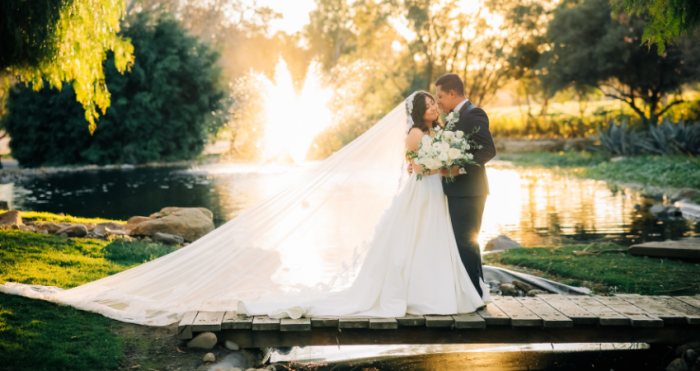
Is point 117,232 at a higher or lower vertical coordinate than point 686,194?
higher

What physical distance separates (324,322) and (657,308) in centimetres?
299

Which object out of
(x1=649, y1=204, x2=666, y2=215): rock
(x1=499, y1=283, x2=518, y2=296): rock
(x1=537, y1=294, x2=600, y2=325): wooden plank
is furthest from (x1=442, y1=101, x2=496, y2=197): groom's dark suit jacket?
(x1=649, y1=204, x2=666, y2=215): rock

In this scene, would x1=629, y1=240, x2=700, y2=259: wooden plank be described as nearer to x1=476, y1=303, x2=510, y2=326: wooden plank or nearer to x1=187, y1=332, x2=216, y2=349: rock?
x1=476, y1=303, x2=510, y2=326: wooden plank

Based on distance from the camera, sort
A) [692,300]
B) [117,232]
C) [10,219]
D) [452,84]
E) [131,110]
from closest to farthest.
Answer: [452,84] → [692,300] → [10,219] → [117,232] → [131,110]

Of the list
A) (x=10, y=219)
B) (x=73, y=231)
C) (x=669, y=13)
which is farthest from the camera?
(x=10, y=219)

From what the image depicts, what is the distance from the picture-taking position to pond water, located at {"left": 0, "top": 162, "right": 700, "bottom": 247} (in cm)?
1111

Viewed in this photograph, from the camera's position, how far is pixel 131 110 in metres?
31.4

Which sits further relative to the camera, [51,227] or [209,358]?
[51,227]

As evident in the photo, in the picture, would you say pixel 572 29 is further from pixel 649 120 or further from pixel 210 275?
pixel 210 275

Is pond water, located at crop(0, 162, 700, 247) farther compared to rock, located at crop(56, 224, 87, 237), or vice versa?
pond water, located at crop(0, 162, 700, 247)

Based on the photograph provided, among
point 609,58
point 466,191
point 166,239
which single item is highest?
point 609,58

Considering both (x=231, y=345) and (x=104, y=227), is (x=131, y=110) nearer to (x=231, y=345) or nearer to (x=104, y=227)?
(x=104, y=227)

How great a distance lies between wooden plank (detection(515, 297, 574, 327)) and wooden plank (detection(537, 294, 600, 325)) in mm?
57

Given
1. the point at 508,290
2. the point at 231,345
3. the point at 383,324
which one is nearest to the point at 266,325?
the point at 231,345
